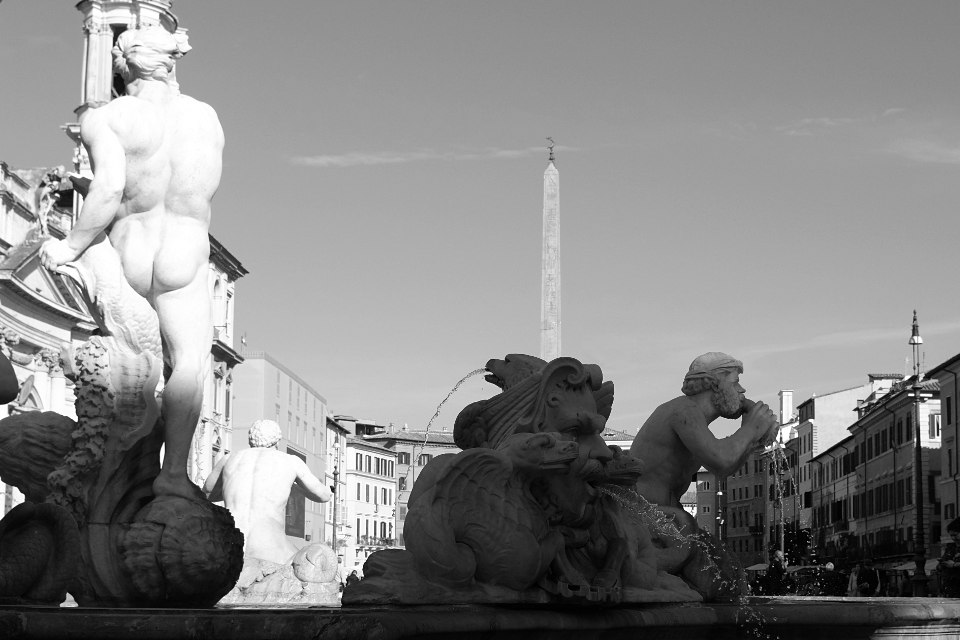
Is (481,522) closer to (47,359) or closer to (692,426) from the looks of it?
(692,426)

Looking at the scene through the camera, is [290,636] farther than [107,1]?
No

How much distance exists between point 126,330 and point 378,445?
11489 cm

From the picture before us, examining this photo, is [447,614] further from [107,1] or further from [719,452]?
[107,1]

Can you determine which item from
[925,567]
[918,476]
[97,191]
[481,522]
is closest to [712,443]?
[481,522]

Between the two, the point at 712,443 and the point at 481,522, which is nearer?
the point at 481,522

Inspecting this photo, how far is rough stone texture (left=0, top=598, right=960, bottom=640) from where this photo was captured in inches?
120

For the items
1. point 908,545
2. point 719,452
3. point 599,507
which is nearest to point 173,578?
point 599,507

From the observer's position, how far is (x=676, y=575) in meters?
5.83

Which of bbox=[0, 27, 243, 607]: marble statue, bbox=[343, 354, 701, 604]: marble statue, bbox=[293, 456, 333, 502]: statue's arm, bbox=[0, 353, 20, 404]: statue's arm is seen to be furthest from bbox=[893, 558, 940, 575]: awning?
bbox=[0, 353, 20, 404]: statue's arm

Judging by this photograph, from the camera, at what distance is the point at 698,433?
20.7 feet

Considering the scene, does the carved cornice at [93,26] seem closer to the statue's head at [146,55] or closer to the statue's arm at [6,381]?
the statue's head at [146,55]

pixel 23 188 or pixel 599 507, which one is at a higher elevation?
pixel 23 188

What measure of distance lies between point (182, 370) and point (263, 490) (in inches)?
117

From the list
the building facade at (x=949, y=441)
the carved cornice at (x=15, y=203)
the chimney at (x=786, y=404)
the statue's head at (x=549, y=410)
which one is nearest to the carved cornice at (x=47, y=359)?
the carved cornice at (x=15, y=203)
